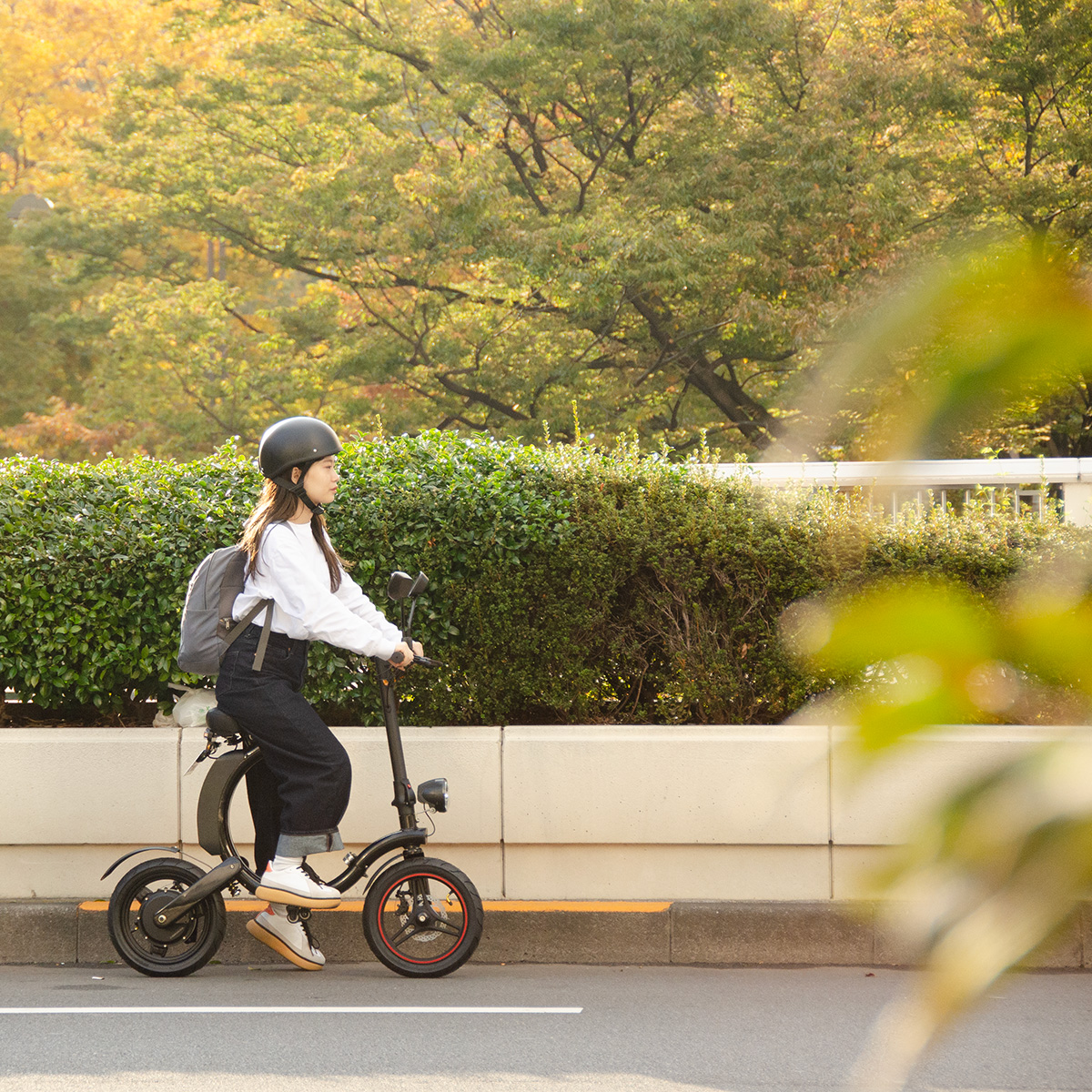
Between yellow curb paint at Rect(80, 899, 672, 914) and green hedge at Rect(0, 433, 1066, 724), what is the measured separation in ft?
2.81

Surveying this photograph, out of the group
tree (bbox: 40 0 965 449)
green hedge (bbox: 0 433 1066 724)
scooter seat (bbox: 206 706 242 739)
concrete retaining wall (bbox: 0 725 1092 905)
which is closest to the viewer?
scooter seat (bbox: 206 706 242 739)

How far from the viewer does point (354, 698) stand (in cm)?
648

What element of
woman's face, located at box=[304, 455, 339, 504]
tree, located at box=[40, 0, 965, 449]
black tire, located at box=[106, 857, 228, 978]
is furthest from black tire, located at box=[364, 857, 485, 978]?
tree, located at box=[40, 0, 965, 449]

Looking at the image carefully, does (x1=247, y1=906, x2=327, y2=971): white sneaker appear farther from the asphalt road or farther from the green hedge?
the green hedge

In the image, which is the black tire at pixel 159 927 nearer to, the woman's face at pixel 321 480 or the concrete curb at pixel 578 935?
the concrete curb at pixel 578 935

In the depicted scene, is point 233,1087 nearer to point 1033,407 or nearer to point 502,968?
point 502,968

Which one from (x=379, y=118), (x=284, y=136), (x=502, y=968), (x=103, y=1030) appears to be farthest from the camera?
(x=284, y=136)

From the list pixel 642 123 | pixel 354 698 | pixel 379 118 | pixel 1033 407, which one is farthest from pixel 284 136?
pixel 1033 407

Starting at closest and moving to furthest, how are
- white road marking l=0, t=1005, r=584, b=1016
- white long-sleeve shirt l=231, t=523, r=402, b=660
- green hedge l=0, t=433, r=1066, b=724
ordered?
white road marking l=0, t=1005, r=584, b=1016
white long-sleeve shirt l=231, t=523, r=402, b=660
green hedge l=0, t=433, r=1066, b=724

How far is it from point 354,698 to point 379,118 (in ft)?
50.4

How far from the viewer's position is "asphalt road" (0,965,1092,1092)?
4184 millimetres

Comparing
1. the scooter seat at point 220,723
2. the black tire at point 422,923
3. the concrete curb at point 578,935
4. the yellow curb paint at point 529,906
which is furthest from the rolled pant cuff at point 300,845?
the concrete curb at point 578,935

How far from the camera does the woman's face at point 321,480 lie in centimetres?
519

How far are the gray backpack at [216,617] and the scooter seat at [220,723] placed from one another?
0.54 ft
